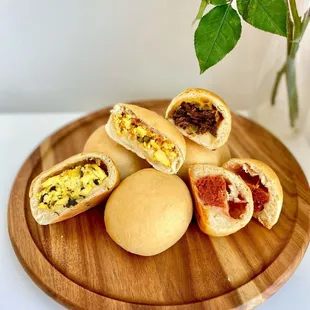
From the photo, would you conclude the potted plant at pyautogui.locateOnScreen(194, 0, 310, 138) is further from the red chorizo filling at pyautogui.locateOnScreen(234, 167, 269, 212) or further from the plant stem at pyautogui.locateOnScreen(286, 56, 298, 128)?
the red chorizo filling at pyautogui.locateOnScreen(234, 167, 269, 212)

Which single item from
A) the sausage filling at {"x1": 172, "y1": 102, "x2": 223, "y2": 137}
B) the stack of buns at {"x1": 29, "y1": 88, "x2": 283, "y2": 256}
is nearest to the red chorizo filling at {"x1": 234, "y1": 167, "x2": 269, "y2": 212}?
the stack of buns at {"x1": 29, "y1": 88, "x2": 283, "y2": 256}

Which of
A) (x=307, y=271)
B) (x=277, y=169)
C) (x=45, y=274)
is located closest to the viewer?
(x=45, y=274)

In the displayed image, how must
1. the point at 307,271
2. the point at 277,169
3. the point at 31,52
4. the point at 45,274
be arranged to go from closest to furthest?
the point at 45,274
the point at 307,271
the point at 277,169
the point at 31,52

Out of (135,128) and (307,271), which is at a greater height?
(135,128)

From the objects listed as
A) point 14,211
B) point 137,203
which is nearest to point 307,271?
point 137,203

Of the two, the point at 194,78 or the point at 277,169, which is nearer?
the point at 277,169

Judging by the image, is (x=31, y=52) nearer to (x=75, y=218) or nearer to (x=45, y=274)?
(x=75, y=218)

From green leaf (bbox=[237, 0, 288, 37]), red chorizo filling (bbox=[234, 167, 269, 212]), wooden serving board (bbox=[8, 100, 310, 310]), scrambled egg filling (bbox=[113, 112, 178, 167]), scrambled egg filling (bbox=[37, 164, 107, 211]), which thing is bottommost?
wooden serving board (bbox=[8, 100, 310, 310])
